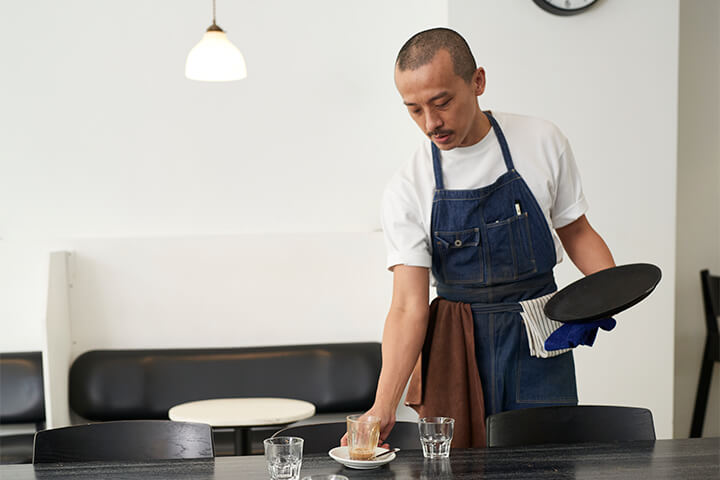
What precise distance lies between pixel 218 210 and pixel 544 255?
234cm

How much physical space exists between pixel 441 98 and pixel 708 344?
9.29 feet

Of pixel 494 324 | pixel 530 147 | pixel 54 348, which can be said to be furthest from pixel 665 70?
pixel 54 348

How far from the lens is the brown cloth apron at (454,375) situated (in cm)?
203

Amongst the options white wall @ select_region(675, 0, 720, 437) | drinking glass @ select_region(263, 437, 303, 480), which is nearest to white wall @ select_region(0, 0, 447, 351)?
white wall @ select_region(675, 0, 720, 437)

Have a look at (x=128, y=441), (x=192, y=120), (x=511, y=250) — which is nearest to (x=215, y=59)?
(x=192, y=120)

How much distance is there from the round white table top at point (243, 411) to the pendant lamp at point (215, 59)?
4.63 ft

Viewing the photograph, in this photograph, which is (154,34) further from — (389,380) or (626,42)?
(389,380)

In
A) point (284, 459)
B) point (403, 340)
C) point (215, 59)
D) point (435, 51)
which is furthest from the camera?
point (215, 59)

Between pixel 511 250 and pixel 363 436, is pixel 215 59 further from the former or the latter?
pixel 363 436

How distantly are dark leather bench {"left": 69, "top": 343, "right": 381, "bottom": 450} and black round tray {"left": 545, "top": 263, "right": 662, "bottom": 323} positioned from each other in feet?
6.62

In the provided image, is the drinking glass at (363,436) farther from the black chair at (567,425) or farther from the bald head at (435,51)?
the bald head at (435,51)

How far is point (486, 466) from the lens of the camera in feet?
4.94

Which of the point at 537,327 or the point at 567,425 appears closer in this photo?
the point at 567,425

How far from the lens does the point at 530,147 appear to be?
2.06 meters
